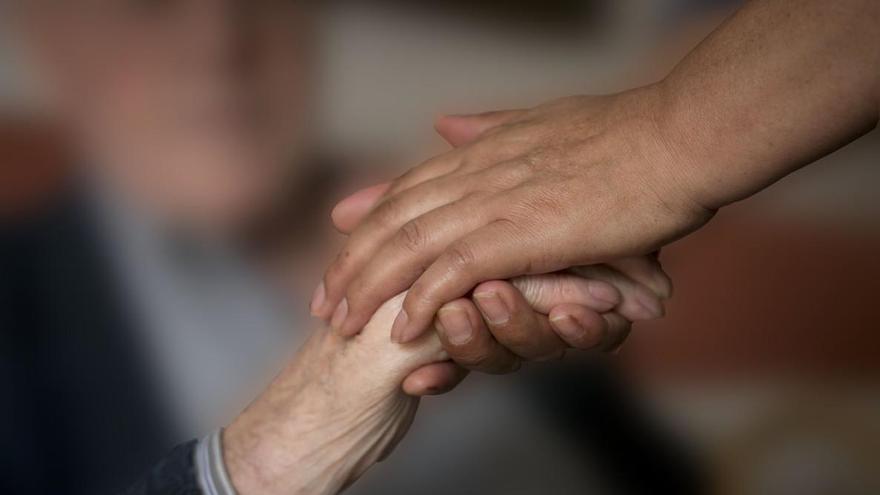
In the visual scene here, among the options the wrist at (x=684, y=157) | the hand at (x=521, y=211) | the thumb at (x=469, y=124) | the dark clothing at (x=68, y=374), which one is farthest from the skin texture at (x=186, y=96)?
the wrist at (x=684, y=157)

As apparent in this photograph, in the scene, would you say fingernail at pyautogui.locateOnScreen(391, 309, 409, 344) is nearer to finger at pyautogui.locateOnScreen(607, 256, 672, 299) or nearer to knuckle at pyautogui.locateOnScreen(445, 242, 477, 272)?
knuckle at pyautogui.locateOnScreen(445, 242, 477, 272)

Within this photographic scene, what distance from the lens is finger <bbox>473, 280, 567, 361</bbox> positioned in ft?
3.16

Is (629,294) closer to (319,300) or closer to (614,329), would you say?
(614,329)

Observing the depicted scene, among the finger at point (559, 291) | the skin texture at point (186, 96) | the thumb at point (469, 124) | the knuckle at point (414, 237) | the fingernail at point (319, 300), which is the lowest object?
the finger at point (559, 291)

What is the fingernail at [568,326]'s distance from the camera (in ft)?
3.27

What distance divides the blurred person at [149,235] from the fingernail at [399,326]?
0.63m

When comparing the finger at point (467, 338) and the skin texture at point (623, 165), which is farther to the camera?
the finger at point (467, 338)

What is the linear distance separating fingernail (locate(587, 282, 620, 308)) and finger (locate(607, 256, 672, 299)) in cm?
3

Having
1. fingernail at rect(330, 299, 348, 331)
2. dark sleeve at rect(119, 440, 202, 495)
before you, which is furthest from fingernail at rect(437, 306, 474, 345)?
dark sleeve at rect(119, 440, 202, 495)

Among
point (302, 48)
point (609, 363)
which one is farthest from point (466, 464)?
point (302, 48)

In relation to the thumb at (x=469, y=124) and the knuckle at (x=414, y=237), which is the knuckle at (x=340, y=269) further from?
the thumb at (x=469, y=124)

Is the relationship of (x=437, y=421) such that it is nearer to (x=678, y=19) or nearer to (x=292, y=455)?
(x=292, y=455)

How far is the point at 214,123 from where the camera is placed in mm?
1607

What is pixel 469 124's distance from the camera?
116 cm
